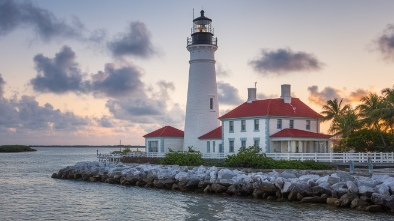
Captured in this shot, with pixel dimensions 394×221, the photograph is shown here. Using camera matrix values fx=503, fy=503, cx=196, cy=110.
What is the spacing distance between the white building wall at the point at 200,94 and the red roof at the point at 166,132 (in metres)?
2.72

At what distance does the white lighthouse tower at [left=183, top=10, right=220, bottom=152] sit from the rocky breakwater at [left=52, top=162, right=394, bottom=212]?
9472 millimetres

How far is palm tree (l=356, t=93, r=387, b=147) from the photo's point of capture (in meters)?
39.2

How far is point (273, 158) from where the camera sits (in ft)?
119

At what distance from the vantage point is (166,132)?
47969mm

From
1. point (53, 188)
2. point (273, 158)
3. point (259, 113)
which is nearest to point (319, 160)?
point (273, 158)

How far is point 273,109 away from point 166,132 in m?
11.8

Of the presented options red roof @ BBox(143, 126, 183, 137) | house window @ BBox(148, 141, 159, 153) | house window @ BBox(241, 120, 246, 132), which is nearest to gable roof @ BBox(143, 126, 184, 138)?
red roof @ BBox(143, 126, 183, 137)

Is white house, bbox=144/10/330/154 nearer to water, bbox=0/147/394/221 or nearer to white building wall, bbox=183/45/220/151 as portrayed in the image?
white building wall, bbox=183/45/220/151

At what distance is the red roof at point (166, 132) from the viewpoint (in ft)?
156

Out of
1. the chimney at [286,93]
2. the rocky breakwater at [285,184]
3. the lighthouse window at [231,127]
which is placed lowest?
the rocky breakwater at [285,184]

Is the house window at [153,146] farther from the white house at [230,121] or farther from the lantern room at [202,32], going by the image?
the lantern room at [202,32]

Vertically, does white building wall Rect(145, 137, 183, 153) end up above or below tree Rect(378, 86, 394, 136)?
below

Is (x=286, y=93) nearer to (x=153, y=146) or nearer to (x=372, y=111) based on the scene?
(x=372, y=111)

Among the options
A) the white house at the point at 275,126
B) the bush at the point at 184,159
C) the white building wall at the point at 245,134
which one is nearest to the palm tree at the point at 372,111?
the white house at the point at 275,126
